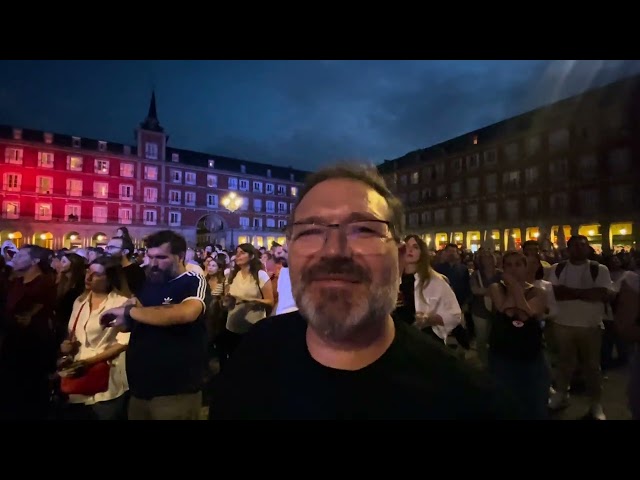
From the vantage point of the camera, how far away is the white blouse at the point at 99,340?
2.70 metres

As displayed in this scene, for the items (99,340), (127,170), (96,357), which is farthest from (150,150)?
(96,357)

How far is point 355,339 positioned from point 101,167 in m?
Answer: 24.8

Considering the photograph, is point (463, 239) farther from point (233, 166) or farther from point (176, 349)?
point (176, 349)

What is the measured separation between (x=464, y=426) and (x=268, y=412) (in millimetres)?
682

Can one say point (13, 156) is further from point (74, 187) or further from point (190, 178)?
point (190, 178)

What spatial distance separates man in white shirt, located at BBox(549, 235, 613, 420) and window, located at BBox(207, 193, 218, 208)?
66.4 ft

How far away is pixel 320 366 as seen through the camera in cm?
121

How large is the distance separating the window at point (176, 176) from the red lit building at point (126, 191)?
57 mm

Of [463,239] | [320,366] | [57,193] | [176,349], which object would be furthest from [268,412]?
[463,239]

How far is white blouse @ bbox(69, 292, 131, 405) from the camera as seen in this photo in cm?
270

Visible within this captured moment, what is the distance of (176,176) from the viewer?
2211 centimetres

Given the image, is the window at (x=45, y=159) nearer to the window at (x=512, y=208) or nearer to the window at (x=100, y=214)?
the window at (x=100, y=214)

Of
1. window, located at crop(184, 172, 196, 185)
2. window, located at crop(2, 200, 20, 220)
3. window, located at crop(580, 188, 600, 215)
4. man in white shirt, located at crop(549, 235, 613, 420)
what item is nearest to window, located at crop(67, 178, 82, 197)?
window, located at crop(2, 200, 20, 220)

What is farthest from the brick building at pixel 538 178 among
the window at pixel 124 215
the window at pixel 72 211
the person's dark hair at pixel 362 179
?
the window at pixel 72 211
